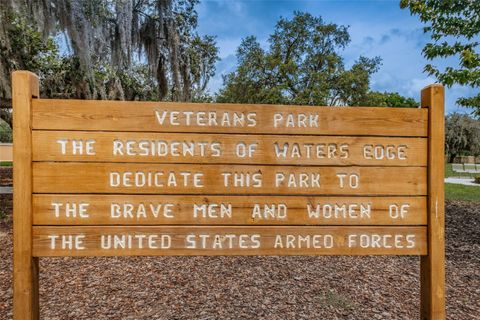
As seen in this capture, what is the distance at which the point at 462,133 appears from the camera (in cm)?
3469

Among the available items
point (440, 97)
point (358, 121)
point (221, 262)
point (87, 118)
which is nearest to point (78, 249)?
point (87, 118)

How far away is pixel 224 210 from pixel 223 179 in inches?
6.6

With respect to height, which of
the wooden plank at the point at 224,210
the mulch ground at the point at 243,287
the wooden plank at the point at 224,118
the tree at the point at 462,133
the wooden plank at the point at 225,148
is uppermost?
the tree at the point at 462,133

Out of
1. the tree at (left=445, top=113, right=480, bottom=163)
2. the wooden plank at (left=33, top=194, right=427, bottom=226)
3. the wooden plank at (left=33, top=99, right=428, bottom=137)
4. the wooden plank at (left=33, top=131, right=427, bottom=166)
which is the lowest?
the wooden plank at (left=33, top=194, right=427, bottom=226)

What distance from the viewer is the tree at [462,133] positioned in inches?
1353

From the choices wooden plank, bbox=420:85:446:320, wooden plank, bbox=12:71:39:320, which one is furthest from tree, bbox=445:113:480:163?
wooden plank, bbox=12:71:39:320

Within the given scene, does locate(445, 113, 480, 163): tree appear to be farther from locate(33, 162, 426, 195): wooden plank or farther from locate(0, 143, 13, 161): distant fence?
locate(0, 143, 13, 161): distant fence

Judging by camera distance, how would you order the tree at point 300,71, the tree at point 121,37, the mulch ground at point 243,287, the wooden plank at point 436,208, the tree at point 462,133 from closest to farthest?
the wooden plank at point 436,208 < the mulch ground at point 243,287 < the tree at point 121,37 < the tree at point 300,71 < the tree at point 462,133

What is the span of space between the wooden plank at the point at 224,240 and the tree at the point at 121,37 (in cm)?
592

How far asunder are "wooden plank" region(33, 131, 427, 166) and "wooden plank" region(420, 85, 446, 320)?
0.07 metres

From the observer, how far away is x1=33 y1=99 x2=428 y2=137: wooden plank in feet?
5.98

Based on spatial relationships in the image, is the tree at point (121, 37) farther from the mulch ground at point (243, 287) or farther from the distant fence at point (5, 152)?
the distant fence at point (5, 152)

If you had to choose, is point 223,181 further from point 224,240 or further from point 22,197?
point 22,197

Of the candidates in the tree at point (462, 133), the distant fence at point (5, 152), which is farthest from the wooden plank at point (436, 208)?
the tree at point (462, 133)
